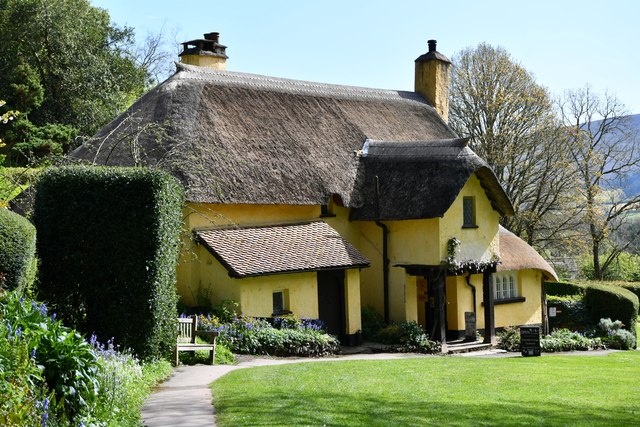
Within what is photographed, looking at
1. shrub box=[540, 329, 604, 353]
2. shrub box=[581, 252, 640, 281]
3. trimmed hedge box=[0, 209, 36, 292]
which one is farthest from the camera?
shrub box=[581, 252, 640, 281]

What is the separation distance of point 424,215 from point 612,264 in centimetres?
3108

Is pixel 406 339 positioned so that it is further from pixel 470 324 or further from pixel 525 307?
pixel 525 307

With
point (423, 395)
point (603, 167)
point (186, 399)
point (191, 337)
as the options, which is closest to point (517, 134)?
point (603, 167)

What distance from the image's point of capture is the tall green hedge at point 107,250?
15117 millimetres

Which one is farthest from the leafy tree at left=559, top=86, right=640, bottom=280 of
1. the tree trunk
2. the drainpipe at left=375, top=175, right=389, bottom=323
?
the drainpipe at left=375, top=175, right=389, bottom=323

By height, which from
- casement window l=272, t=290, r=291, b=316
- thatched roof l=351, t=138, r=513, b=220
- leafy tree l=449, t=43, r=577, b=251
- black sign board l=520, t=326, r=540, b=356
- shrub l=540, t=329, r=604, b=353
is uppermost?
leafy tree l=449, t=43, r=577, b=251

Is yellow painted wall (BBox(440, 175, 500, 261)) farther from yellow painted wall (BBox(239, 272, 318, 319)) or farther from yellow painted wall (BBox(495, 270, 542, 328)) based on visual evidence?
yellow painted wall (BBox(239, 272, 318, 319))

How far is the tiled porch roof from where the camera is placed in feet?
72.1

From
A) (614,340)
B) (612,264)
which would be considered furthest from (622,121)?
(614,340)

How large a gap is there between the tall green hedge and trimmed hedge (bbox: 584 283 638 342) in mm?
21539

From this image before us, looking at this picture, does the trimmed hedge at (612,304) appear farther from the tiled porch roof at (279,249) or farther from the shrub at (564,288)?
the tiled porch roof at (279,249)

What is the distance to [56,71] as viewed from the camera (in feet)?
137

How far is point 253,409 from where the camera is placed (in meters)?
11.9

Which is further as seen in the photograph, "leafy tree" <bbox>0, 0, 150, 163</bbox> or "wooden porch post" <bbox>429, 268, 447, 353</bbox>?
"leafy tree" <bbox>0, 0, 150, 163</bbox>
